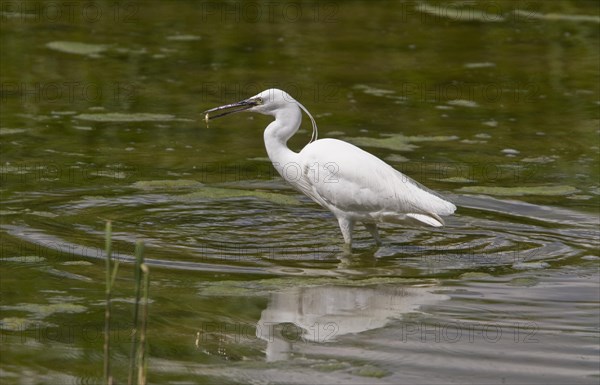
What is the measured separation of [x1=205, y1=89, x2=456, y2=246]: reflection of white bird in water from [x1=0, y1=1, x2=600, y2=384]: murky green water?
0.24 meters

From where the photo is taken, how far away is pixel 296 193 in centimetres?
846

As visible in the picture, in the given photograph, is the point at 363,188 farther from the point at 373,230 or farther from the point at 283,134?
the point at 283,134

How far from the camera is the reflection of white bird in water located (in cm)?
716

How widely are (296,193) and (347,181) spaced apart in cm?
133

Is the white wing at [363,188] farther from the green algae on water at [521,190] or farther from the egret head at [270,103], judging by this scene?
the green algae on water at [521,190]

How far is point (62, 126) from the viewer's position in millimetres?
9812

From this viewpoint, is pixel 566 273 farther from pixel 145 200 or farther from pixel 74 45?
pixel 74 45

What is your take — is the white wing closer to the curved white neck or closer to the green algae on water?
the curved white neck

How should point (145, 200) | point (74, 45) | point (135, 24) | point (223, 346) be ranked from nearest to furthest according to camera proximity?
point (223, 346) → point (145, 200) → point (74, 45) → point (135, 24)

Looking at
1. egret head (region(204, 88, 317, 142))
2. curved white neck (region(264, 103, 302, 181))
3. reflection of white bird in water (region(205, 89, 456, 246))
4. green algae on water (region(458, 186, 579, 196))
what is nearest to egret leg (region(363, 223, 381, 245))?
reflection of white bird in water (region(205, 89, 456, 246))

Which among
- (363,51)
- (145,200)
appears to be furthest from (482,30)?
(145,200)

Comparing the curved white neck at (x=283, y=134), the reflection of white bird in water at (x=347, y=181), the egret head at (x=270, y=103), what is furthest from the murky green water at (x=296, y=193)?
the egret head at (x=270, y=103)

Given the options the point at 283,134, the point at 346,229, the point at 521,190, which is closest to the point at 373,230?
the point at 346,229

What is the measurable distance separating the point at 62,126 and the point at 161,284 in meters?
3.83
